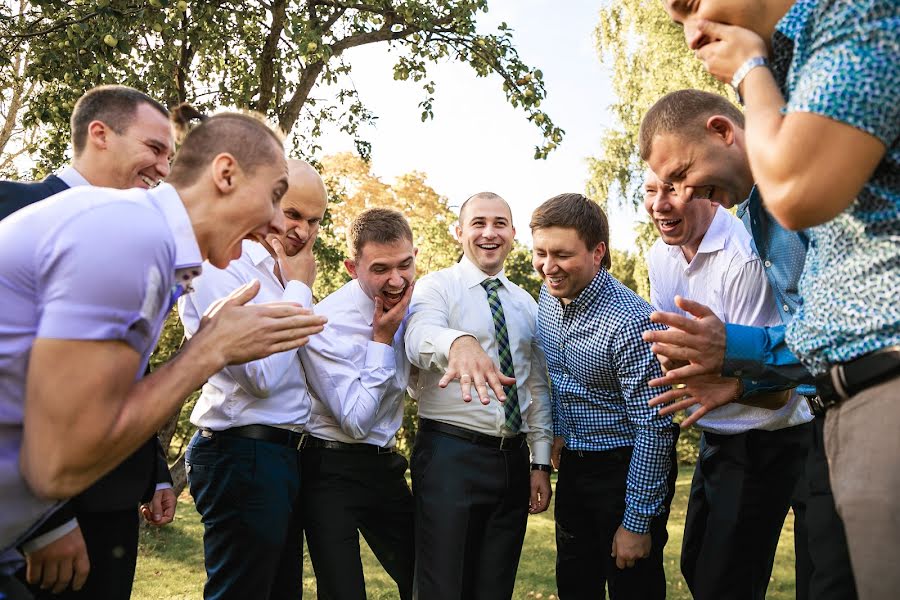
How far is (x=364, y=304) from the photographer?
4.02 meters

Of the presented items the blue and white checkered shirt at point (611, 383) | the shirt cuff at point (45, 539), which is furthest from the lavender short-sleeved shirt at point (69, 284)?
the blue and white checkered shirt at point (611, 383)

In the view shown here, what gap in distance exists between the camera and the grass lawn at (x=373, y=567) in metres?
6.67

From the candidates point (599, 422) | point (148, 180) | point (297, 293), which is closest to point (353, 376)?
point (297, 293)

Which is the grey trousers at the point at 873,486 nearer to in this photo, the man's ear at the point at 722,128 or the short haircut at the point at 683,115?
the man's ear at the point at 722,128

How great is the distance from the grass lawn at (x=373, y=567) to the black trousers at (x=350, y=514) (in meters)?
2.81

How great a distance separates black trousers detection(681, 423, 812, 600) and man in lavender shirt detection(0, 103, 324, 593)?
99.6 inches

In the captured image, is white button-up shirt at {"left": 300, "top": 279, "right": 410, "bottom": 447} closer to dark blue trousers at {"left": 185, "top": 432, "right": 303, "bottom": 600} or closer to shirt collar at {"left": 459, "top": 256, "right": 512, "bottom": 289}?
dark blue trousers at {"left": 185, "top": 432, "right": 303, "bottom": 600}

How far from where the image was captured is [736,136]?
124 inches

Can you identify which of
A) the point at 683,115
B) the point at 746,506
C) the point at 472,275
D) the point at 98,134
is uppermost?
the point at 683,115

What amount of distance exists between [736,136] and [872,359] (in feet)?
6.15

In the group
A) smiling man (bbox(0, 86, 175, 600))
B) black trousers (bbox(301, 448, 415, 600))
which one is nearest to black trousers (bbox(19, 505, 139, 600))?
smiling man (bbox(0, 86, 175, 600))

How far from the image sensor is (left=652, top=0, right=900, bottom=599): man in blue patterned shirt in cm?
143

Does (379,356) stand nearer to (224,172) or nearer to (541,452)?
(541,452)

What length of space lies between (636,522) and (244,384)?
2.01 m
